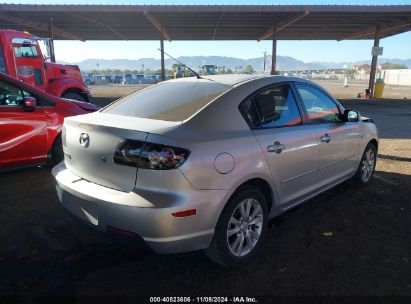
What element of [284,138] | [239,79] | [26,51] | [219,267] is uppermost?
[26,51]

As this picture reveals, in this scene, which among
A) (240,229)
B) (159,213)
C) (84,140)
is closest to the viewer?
(159,213)

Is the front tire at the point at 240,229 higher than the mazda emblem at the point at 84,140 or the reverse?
the reverse

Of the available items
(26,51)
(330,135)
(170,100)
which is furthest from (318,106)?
(26,51)

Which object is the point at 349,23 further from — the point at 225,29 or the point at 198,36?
the point at 198,36

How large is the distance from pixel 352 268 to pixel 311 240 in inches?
22.1

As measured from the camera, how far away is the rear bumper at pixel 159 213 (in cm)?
251

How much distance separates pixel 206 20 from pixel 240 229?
1913cm

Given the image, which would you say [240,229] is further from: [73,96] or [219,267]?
[73,96]

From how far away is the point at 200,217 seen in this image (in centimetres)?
264

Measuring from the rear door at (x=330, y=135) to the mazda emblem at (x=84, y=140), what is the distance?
7.39 ft

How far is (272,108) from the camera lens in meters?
3.42

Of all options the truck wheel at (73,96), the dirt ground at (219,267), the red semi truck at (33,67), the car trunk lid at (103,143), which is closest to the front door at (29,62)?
the red semi truck at (33,67)

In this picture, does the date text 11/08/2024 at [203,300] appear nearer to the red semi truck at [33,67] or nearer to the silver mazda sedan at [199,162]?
the silver mazda sedan at [199,162]

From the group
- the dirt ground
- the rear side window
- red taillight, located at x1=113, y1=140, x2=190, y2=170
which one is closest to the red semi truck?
the dirt ground
